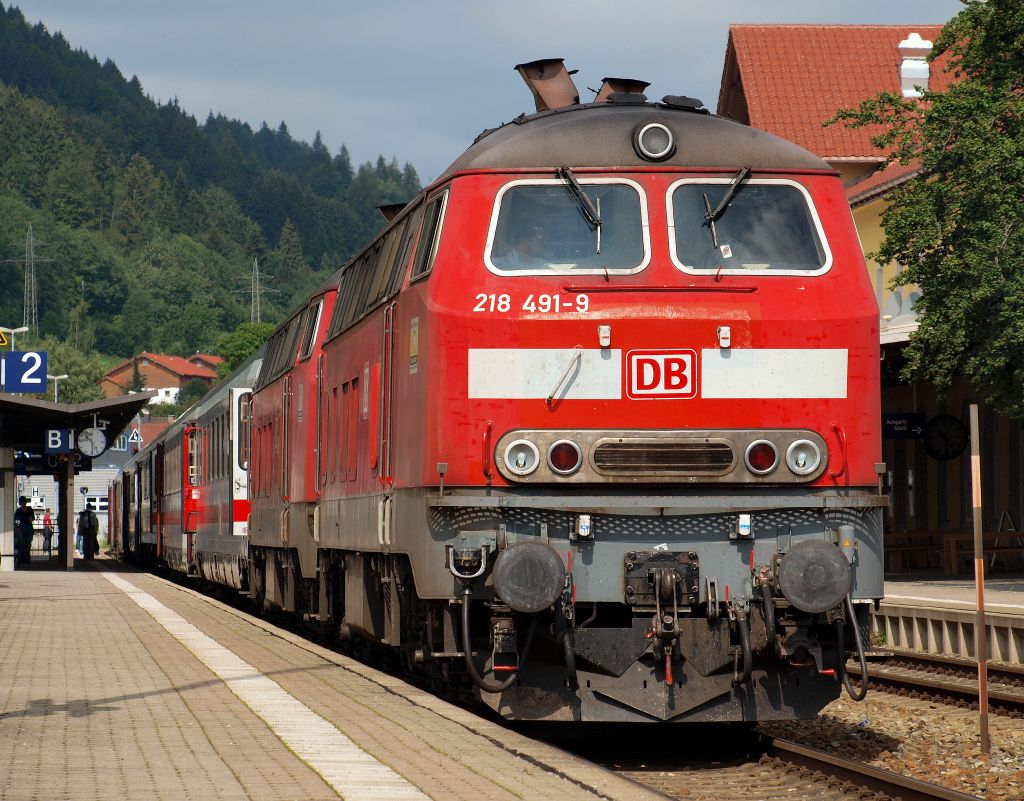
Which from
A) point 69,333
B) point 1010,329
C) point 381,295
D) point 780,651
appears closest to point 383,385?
point 381,295

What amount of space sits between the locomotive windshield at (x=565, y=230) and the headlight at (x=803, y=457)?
1.43 m

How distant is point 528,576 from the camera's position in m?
9.13

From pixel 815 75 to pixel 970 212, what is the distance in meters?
28.0

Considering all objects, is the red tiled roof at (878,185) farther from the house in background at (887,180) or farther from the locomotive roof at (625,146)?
the locomotive roof at (625,146)

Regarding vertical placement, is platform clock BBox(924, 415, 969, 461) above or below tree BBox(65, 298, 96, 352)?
below

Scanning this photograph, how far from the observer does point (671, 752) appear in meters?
10.8

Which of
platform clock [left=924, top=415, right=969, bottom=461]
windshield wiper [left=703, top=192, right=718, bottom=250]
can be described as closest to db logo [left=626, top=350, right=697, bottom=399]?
windshield wiper [left=703, top=192, right=718, bottom=250]

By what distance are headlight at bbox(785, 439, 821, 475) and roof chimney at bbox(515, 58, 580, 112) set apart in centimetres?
414

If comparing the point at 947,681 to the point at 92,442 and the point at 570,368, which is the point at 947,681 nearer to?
the point at 570,368

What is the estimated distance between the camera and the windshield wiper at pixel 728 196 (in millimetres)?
10047

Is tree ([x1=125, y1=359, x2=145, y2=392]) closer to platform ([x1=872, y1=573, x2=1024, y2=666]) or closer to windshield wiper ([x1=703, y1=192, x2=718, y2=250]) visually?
platform ([x1=872, y1=573, x2=1024, y2=666])

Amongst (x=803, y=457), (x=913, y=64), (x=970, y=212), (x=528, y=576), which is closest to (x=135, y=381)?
(x=913, y=64)

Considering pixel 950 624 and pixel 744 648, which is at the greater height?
pixel 744 648

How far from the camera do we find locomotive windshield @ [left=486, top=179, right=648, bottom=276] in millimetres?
9945
